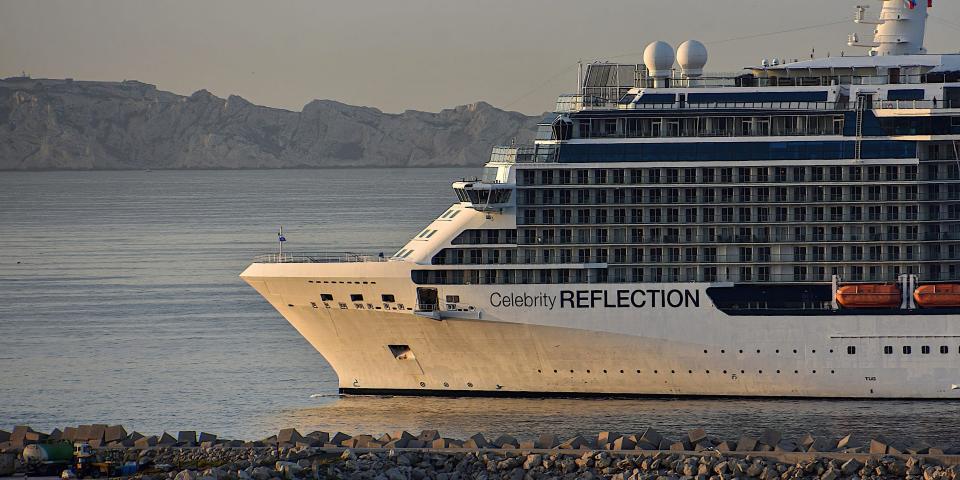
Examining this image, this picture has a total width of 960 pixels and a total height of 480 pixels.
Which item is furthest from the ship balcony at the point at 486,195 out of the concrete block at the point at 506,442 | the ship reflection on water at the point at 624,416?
the concrete block at the point at 506,442

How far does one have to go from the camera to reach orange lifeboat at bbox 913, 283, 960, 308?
47781 mm

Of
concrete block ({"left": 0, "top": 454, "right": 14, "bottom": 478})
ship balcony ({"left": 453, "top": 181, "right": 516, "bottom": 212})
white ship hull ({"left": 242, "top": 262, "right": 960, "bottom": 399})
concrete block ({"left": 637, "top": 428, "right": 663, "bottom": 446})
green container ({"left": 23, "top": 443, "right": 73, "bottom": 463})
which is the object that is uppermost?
ship balcony ({"left": 453, "top": 181, "right": 516, "bottom": 212})

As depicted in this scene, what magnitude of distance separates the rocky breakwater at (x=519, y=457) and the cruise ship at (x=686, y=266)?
8.13m

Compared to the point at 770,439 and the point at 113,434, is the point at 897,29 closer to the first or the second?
the point at 770,439

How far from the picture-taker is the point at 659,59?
5119 cm

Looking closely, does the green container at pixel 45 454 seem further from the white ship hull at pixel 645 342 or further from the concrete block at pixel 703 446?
the concrete block at pixel 703 446

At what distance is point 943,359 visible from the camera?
157ft

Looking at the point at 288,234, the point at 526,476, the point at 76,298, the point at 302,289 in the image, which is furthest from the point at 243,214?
the point at 526,476

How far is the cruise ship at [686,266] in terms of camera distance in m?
48.0

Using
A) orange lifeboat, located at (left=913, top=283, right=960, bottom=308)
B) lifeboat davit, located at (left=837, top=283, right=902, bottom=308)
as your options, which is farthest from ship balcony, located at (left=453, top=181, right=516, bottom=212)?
orange lifeboat, located at (left=913, top=283, right=960, bottom=308)

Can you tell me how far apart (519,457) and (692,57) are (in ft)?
56.7

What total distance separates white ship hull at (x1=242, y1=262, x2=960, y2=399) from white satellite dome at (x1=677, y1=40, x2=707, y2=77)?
6.81 m

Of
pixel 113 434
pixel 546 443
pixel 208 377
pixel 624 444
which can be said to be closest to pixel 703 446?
pixel 624 444

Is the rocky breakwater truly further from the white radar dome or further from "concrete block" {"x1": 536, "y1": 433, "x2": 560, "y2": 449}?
the white radar dome
